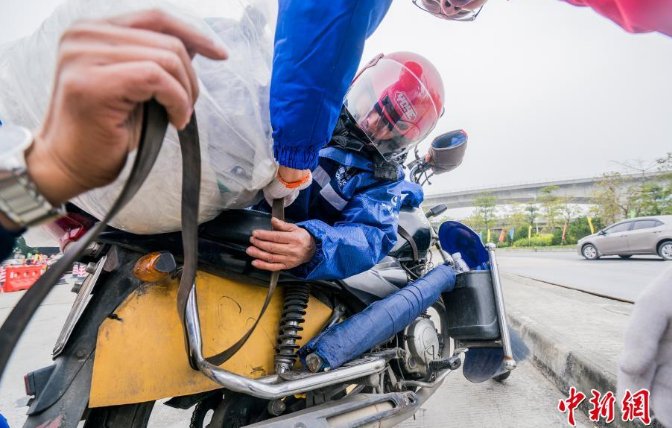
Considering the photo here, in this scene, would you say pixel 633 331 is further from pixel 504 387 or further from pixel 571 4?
pixel 504 387

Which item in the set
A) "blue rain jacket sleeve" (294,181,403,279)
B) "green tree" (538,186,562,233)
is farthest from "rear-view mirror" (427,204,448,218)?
"green tree" (538,186,562,233)

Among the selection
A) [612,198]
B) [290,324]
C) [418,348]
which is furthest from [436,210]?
[612,198]

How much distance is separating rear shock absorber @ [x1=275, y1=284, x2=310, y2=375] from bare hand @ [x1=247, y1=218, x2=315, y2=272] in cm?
21

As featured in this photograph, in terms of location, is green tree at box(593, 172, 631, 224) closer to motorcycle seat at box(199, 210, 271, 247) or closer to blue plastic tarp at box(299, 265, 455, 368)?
blue plastic tarp at box(299, 265, 455, 368)

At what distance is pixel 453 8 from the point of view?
1.85m

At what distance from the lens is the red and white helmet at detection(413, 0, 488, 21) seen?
1.73 metres

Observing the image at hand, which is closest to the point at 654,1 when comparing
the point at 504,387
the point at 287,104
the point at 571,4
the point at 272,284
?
the point at 571,4

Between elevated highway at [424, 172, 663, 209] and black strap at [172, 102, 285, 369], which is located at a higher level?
black strap at [172, 102, 285, 369]

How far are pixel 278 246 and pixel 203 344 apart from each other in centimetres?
34

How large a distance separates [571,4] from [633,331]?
0.88 meters

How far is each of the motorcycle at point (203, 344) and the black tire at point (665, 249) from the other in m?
12.6

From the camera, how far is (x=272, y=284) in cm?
103

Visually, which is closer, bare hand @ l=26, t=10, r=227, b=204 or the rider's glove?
bare hand @ l=26, t=10, r=227, b=204

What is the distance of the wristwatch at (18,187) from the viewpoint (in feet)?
1.39
